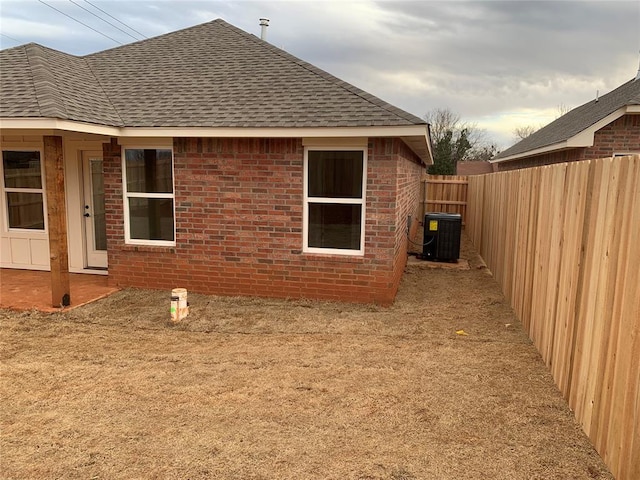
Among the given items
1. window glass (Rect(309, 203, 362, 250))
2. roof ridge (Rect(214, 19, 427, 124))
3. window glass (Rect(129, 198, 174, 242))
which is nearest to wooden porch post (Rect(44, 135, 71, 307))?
window glass (Rect(129, 198, 174, 242))

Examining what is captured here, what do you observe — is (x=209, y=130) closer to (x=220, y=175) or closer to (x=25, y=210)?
(x=220, y=175)

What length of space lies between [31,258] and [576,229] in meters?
9.35

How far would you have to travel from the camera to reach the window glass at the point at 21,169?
8.77 m

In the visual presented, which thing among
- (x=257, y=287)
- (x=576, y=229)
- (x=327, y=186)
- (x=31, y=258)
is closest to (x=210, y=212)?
(x=257, y=287)

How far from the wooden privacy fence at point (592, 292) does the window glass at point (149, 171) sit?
5.74 metres

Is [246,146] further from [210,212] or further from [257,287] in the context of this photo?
[257,287]

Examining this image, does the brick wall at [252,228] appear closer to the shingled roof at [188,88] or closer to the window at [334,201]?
the window at [334,201]

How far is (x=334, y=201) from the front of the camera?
291 inches

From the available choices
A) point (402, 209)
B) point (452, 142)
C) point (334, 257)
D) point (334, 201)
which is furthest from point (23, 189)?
point (452, 142)

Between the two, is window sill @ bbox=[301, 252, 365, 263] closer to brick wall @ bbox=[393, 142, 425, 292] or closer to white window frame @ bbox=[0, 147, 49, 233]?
brick wall @ bbox=[393, 142, 425, 292]

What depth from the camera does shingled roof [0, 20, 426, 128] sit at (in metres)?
6.93

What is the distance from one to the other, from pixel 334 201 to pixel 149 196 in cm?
322

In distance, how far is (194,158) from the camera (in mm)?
7652

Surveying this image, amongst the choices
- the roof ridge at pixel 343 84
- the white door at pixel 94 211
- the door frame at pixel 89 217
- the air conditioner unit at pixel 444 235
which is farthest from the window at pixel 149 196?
the air conditioner unit at pixel 444 235
